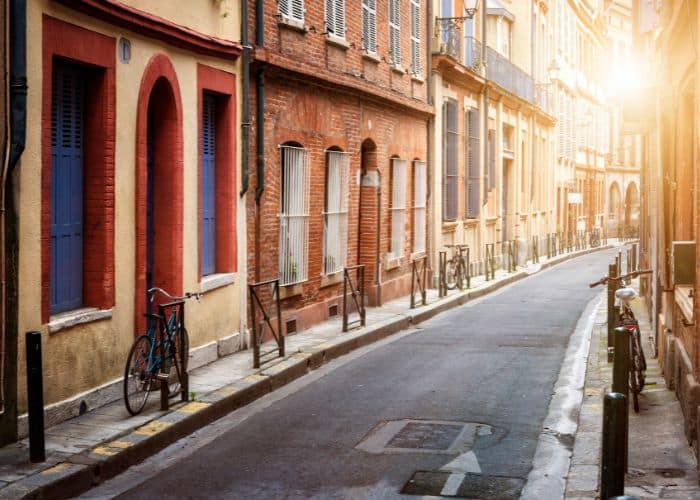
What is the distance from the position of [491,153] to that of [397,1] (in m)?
10.4

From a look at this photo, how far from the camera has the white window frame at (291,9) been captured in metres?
14.9

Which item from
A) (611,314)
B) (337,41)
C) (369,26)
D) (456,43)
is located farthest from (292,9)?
(456,43)

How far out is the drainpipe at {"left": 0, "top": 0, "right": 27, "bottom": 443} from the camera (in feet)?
26.1

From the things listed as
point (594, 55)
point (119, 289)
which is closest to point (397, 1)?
point (119, 289)

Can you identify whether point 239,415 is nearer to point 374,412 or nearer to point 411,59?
point 374,412

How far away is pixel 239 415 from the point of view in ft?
32.8

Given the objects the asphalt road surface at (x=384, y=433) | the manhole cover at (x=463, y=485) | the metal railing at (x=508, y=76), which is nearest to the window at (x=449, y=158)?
the metal railing at (x=508, y=76)

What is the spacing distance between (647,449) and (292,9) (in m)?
9.26

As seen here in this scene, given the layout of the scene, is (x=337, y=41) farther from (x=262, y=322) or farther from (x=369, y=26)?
(x=262, y=322)

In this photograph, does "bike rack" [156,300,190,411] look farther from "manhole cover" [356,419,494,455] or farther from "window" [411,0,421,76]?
"window" [411,0,421,76]

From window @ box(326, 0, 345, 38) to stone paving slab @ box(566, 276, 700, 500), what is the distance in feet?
26.0

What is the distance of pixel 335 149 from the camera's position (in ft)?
57.4

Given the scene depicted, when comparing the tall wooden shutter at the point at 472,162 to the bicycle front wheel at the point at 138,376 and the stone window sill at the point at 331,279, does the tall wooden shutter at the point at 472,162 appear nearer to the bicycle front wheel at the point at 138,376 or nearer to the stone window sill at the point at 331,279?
the stone window sill at the point at 331,279

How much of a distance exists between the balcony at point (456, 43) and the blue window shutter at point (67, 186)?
49.7 ft
